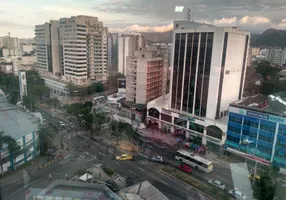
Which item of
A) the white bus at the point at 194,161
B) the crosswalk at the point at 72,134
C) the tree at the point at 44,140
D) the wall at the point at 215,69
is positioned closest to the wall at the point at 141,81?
the wall at the point at 215,69

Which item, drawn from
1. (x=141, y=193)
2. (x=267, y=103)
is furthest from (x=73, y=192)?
(x=267, y=103)

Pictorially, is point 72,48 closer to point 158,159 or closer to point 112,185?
point 158,159

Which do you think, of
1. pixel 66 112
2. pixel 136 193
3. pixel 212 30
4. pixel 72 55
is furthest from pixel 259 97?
pixel 66 112

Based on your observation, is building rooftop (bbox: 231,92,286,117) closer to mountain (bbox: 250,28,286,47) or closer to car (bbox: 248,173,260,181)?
mountain (bbox: 250,28,286,47)

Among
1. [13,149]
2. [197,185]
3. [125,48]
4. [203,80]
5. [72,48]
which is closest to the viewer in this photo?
[13,149]

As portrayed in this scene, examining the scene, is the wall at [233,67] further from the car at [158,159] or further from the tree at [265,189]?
the tree at [265,189]

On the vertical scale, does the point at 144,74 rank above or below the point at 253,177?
above

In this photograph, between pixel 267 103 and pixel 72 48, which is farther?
pixel 72 48
